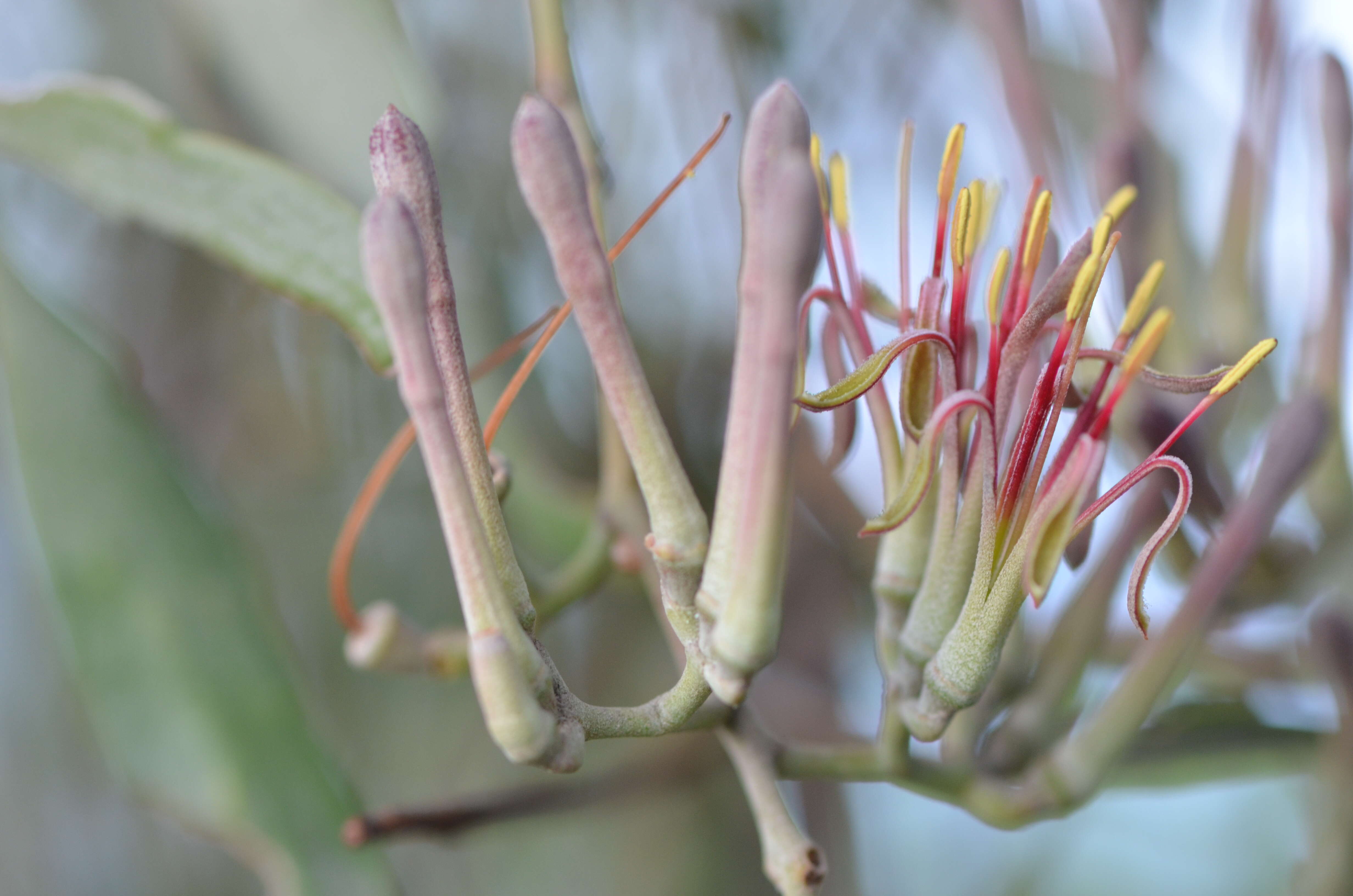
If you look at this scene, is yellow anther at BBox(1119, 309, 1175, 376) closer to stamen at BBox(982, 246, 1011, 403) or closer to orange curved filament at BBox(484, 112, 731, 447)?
stamen at BBox(982, 246, 1011, 403)

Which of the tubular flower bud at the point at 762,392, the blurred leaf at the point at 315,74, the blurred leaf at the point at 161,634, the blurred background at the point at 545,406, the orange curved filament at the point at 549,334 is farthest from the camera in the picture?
the blurred background at the point at 545,406

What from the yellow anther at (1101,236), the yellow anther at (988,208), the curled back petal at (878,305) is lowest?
the curled back petal at (878,305)

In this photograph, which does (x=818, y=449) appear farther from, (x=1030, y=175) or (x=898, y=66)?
(x=898, y=66)

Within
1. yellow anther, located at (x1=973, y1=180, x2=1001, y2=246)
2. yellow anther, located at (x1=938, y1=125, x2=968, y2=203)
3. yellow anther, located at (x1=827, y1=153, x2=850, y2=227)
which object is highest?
yellow anther, located at (x1=938, y1=125, x2=968, y2=203)

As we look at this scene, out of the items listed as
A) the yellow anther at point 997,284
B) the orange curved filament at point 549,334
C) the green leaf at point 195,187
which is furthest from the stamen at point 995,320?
the green leaf at point 195,187

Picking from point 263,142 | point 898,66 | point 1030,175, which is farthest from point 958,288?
point 898,66

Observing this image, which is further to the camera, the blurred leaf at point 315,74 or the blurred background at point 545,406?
the blurred background at point 545,406

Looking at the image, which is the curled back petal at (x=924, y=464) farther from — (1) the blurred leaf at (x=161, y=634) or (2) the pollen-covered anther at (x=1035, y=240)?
(1) the blurred leaf at (x=161, y=634)

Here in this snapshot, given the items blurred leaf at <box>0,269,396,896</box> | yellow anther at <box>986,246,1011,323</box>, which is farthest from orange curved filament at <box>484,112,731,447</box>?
blurred leaf at <box>0,269,396,896</box>
